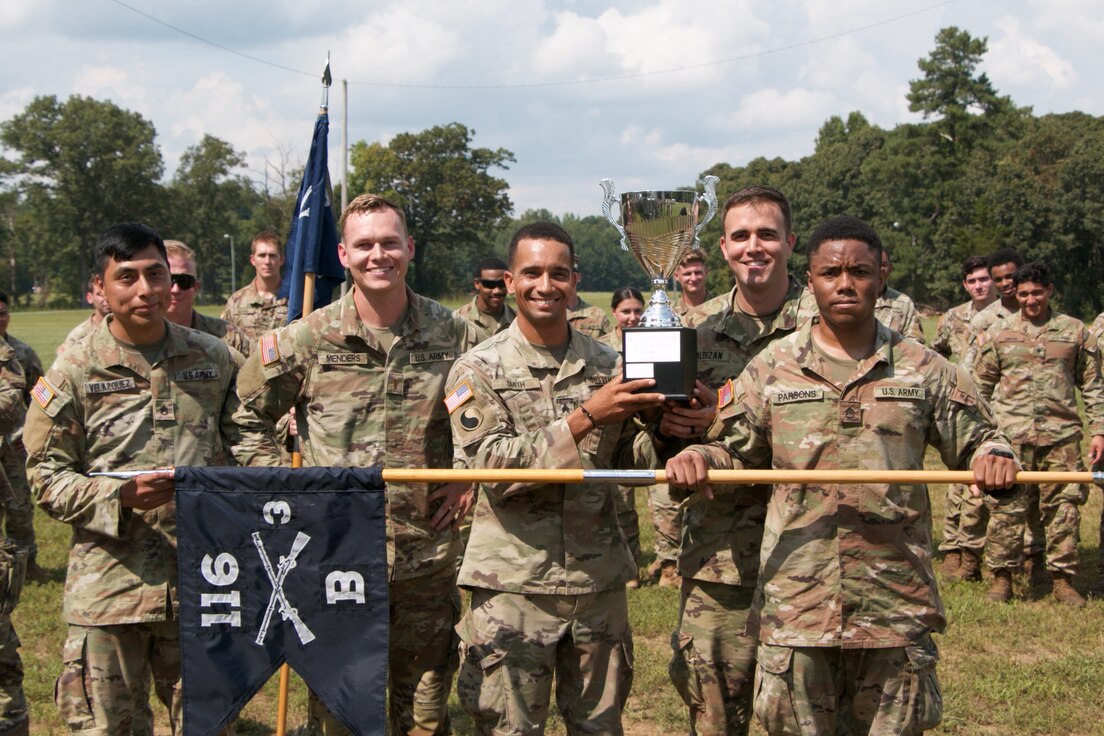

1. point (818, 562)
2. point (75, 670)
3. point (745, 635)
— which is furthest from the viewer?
point (745, 635)

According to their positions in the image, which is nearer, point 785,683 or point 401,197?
point 785,683

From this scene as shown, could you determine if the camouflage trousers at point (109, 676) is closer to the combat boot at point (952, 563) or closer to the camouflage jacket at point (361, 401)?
the camouflage jacket at point (361, 401)

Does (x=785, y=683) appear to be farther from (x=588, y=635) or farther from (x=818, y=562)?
(x=588, y=635)

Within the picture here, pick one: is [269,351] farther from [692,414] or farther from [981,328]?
[981,328]

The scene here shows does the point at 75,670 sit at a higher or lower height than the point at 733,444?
lower

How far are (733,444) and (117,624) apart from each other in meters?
2.58

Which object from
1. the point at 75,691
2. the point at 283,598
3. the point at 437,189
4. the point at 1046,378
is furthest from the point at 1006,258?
Answer: the point at 437,189

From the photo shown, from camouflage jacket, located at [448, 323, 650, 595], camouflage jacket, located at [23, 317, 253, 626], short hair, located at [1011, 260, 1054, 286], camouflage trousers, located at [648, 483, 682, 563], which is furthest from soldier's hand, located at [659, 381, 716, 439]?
short hair, located at [1011, 260, 1054, 286]

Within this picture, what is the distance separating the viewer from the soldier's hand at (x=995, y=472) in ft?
11.5

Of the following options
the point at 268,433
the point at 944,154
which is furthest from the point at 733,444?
the point at 944,154

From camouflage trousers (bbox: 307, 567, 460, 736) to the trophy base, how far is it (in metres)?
1.58

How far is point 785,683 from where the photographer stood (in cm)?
372

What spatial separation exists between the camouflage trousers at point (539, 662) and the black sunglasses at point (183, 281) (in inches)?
130

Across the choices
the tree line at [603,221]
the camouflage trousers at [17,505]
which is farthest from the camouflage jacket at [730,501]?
the tree line at [603,221]
